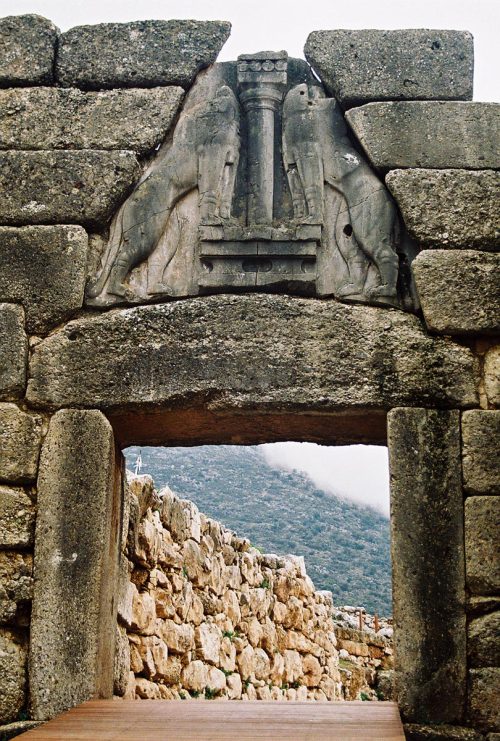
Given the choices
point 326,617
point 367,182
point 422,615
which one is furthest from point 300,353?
point 326,617

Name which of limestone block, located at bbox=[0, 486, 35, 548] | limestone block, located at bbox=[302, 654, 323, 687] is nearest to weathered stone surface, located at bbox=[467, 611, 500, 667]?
limestone block, located at bbox=[0, 486, 35, 548]

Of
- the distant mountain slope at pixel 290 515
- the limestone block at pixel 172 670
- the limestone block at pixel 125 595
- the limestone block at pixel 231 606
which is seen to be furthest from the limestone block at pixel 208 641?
the distant mountain slope at pixel 290 515

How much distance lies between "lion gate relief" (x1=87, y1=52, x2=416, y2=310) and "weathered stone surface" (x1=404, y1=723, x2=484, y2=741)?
1882 millimetres

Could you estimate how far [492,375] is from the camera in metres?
5.15

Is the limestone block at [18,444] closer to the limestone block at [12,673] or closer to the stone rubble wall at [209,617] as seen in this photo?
the limestone block at [12,673]

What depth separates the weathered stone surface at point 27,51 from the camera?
577 cm

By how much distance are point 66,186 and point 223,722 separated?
8.56ft

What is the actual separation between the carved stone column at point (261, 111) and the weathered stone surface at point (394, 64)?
0.20 meters

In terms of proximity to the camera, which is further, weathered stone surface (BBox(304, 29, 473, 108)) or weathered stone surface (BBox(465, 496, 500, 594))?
weathered stone surface (BBox(304, 29, 473, 108))

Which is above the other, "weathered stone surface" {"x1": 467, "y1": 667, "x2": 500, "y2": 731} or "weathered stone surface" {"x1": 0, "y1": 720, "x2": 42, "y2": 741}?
"weathered stone surface" {"x1": 467, "y1": 667, "x2": 500, "y2": 731}

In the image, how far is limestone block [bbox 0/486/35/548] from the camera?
16.7ft

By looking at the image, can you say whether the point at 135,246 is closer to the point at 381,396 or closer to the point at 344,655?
the point at 381,396

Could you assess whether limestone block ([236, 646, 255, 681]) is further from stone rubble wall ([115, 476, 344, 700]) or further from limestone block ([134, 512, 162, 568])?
limestone block ([134, 512, 162, 568])

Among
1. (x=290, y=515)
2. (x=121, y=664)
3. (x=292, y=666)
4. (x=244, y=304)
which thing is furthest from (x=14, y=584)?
(x=290, y=515)
